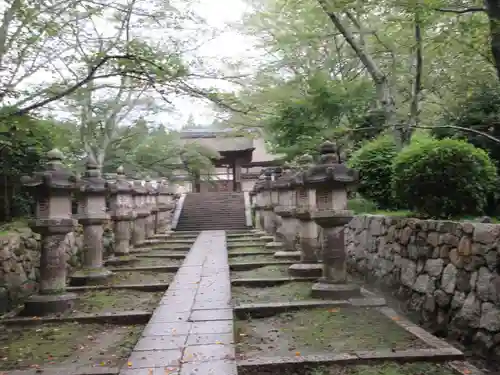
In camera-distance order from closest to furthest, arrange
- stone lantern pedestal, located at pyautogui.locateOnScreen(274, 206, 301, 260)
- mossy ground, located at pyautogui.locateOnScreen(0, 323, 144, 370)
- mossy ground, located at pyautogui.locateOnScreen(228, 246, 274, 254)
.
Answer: mossy ground, located at pyautogui.locateOnScreen(0, 323, 144, 370) → stone lantern pedestal, located at pyautogui.locateOnScreen(274, 206, 301, 260) → mossy ground, located at pyautogui.locateOnScreen(228, 246, 274, 254)

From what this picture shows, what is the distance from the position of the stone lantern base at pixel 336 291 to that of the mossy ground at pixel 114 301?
95.7 inches

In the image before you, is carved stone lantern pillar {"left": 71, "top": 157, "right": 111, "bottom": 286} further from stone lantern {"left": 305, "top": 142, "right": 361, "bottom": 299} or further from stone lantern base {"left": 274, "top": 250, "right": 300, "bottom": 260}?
stone lantern {"left": 305, "top": 142, "right": 361, "bottom": 299}

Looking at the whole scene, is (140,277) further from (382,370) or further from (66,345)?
(382,370)

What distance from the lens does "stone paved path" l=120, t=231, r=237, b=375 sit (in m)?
4.04

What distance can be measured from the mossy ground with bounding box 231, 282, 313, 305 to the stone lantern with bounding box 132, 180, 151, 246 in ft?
20.2

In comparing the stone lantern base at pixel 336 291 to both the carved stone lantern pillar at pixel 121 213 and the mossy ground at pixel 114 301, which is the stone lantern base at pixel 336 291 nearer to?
the mossy ground at pixel 114 301

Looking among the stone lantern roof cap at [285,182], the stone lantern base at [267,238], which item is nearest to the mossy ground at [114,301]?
the stone lantern roof cap at [285,182]

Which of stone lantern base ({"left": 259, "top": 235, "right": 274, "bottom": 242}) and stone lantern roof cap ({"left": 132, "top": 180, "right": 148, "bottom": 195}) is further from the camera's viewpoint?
stone lantern base ({"left": 259, "top": 235, "right": 274, "bottom": 242})

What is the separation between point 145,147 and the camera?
20438mm

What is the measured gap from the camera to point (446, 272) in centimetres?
557

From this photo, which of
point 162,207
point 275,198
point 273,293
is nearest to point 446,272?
point 273,293

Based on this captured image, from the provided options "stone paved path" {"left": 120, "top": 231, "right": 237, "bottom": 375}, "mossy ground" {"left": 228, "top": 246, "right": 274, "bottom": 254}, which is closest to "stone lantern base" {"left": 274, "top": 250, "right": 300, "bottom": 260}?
"mossy ground" {"left": 228, "top": 246, "right": 274, "bottom": 254}

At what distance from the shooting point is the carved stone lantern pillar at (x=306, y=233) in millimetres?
8469

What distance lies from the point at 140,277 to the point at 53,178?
3.14 m
